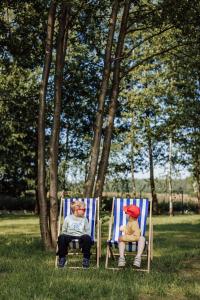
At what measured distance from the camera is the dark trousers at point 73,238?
8.16m

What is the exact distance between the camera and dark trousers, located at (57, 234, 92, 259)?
8164mm

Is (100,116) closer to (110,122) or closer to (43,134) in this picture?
(110,122)

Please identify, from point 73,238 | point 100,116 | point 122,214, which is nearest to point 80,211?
point 73,238

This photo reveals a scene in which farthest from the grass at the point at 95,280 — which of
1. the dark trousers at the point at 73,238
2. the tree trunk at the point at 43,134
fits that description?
the tree trunk at the point at 43,134

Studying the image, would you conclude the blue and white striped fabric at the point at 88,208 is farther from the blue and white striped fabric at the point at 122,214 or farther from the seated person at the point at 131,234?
the seated person at the point at 131,234

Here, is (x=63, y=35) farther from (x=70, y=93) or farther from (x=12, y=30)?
(x=70, y=93)

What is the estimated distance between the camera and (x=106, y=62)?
10.7 m

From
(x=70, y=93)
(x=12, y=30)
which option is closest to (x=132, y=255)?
(x=12, y=30)

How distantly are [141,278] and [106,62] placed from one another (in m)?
4.93

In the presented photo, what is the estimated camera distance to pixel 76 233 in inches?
329

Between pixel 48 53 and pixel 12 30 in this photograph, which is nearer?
pixel 48 53

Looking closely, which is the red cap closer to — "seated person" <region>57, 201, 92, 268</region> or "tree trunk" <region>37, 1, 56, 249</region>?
"seated person" <region>57, 201, 92, 268</region>

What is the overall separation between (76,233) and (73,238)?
11 cm

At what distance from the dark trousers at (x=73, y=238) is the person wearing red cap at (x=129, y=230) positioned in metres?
0.49
